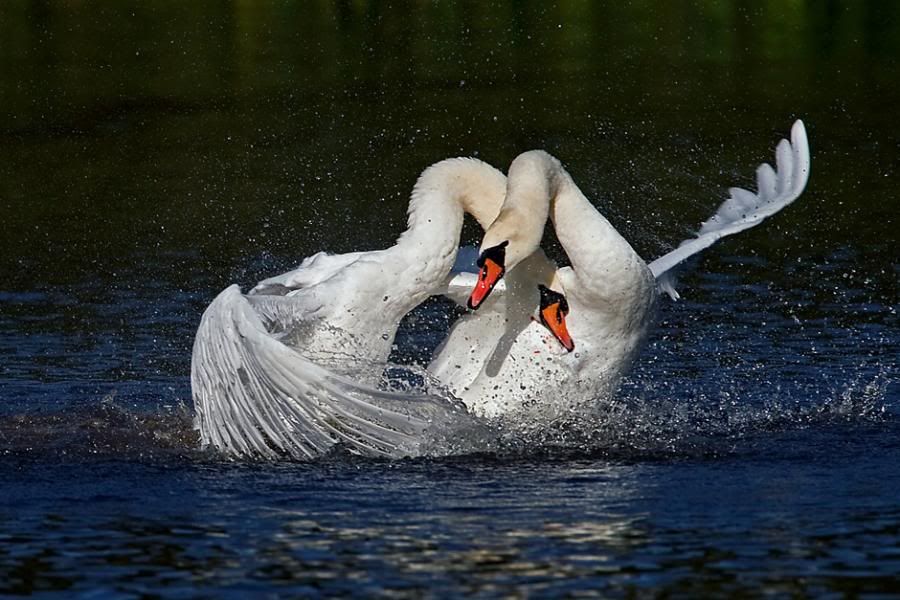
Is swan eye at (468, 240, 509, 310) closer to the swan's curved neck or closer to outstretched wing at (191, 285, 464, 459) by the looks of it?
the swan's curved neck

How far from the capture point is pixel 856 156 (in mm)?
19953

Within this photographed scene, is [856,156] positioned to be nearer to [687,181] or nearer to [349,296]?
[687,181]

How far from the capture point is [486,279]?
991 cm

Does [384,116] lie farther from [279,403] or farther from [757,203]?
[279,403]

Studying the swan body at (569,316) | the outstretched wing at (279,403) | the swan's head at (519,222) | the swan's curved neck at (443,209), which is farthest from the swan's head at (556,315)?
the outstretched wing at (279,403)

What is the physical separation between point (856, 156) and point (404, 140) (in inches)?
203

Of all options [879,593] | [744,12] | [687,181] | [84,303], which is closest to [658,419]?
[879,593]

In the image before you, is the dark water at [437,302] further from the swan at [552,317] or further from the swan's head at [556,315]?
the swan's head at [556,315]

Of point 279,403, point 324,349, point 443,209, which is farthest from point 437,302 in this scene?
point 279,403

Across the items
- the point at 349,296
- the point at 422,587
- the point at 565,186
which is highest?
the point at 565,186

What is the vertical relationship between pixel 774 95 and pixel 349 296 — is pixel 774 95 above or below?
above

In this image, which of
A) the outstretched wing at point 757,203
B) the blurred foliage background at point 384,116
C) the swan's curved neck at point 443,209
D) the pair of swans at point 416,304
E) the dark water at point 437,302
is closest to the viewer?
the dark water at point 437,302

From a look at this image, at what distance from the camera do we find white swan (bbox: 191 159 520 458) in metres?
9.69

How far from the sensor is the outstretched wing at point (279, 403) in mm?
9633
